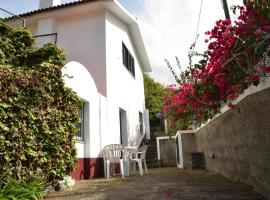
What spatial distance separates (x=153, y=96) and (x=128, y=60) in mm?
11213

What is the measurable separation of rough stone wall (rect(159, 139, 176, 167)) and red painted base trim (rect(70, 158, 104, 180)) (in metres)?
6.46

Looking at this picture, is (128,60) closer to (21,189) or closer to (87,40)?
(87,40)

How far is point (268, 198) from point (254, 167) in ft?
2.46

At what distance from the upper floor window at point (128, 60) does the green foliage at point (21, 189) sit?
9.52m

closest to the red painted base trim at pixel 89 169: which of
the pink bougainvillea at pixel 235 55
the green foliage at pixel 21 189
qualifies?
the green foliage at pixel 21 189

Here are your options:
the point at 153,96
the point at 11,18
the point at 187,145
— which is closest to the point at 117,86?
the point at 187,145

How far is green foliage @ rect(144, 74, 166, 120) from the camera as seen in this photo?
910 inches

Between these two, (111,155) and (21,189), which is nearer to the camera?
(21,189)

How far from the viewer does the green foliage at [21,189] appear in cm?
373

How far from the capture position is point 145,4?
10227 mm

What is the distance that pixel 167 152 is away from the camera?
592 inches

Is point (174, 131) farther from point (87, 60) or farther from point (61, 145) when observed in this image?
point (61, 145)

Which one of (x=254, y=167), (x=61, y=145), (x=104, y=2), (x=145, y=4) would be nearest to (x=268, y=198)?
(x=254, y=167)

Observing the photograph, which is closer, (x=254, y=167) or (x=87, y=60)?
(x=254, y=167)
